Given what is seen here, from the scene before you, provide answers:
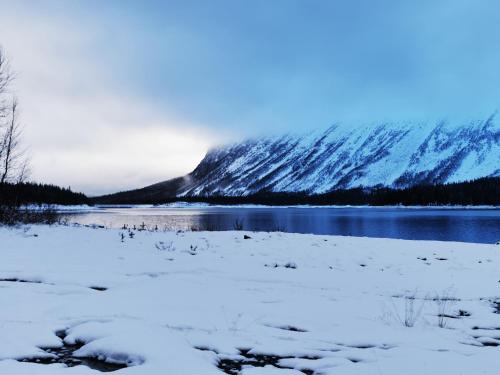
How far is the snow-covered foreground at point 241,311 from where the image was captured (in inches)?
201

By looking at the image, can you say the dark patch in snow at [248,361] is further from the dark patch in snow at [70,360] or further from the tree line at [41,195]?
the tree line at [41,195]

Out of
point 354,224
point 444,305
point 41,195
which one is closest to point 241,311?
point 444,305

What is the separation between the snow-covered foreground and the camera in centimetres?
510

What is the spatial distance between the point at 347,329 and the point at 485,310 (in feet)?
11.4

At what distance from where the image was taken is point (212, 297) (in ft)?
27.5

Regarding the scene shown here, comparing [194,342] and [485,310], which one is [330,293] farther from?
[194,342]

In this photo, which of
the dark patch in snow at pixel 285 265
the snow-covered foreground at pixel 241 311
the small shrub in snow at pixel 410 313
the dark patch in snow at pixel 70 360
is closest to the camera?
the dark patch in snow at pixel 70 360

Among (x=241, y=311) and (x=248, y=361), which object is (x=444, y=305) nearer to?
(x=241, y=311)

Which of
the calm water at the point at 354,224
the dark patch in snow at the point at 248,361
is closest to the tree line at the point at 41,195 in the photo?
the calm water at the point at 354,224

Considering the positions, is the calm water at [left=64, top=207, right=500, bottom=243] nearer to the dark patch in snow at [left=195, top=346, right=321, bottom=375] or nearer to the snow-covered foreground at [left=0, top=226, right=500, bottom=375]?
the snow-covered foreground at [left=0, top=226, right=500, bottom=375]

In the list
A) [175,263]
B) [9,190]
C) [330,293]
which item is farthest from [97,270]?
[9,190]

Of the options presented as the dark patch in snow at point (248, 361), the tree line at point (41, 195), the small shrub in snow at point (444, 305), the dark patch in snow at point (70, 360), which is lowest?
the small shrub in snow at point (444, 305)

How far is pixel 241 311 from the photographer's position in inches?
293

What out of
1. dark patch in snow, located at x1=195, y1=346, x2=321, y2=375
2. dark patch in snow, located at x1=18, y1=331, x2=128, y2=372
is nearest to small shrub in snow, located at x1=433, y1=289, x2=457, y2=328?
dark patch in snow, located at x1=195, y1=346, x2=321, y2=375
